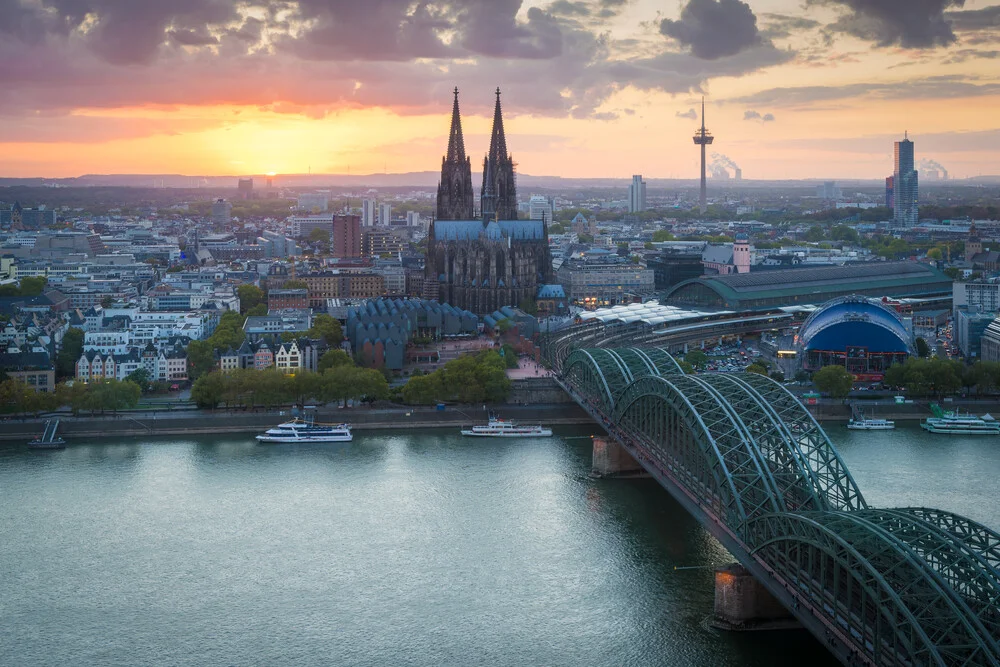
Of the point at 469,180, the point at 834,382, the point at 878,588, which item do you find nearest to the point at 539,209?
the point at 469,180

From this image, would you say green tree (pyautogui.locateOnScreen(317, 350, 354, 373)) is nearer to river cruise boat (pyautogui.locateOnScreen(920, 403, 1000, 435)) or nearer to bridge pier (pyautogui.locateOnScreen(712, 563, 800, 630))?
river cruise boat (pyautogui.locateOnScreen(920, 403, 1000, 435))

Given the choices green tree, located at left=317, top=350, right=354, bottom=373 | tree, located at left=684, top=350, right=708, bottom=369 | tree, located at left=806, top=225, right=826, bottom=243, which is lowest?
tree, located at left=684, top=350, right=708, bottom=369

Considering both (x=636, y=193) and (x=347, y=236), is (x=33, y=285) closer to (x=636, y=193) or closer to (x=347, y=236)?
(x=347, y=236)

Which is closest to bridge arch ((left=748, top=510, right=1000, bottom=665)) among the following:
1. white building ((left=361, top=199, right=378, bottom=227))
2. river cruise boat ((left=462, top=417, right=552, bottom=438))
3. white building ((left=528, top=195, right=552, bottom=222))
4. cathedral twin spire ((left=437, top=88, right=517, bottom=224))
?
river cruise boat ((left=462, top=417, right=552, bottom=438))

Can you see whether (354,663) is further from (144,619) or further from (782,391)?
(782,391)

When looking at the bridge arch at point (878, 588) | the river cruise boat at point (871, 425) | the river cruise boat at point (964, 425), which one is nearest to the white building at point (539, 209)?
the river cruise boat at point (871, 425)

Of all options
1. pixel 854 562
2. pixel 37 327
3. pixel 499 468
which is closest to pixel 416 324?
pixel 37 327
